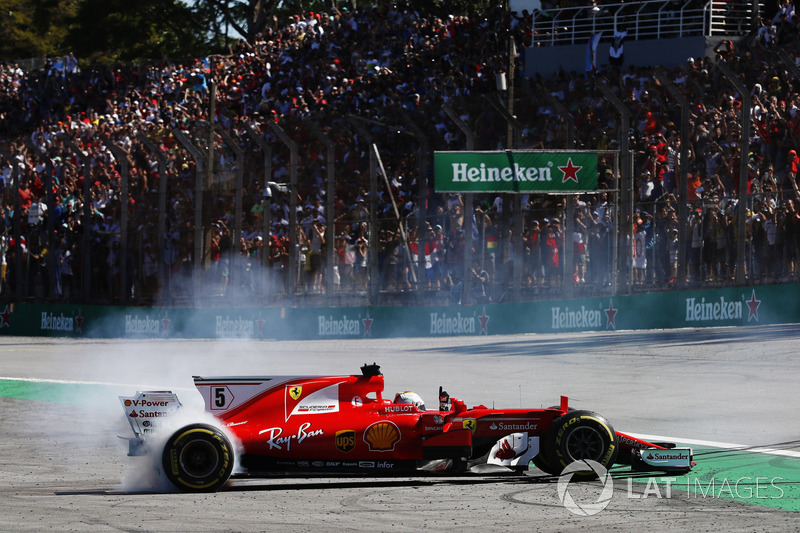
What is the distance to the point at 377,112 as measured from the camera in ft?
93.0

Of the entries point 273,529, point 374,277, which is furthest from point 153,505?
point 374,277

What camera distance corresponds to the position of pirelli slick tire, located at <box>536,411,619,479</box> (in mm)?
8898

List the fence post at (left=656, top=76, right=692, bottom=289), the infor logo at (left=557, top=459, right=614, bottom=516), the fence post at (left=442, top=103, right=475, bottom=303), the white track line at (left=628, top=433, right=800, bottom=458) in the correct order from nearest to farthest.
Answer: the infor logo at (left=557, top=459, right=614, bottom=516)
the white track line at (left=628, top=433, right=800, bottom=458)
the fence post at (left=656, top=76, right=692, bottom=289)
the fence post at (left=442, top=103, right=475, bottom=303)

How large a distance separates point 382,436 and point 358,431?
0.19m

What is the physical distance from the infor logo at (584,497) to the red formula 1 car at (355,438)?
4cm

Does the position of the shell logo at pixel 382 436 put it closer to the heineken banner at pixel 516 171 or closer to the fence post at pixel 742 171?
the fence post at pixel 742 171

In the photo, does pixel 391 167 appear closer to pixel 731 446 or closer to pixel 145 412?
pixel 731 446

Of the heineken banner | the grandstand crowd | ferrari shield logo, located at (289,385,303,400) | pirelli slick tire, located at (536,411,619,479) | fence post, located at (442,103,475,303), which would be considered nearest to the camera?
pirelli slick tire, located at (536,411,619,479)

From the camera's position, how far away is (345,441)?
9.02 m

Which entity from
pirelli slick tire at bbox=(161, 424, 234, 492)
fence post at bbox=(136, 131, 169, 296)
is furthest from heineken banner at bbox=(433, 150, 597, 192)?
pirelli slick tire at bbox=(161, 424, 234, 492)
